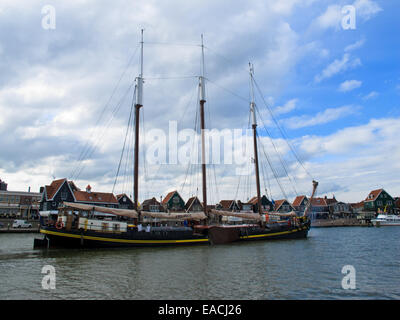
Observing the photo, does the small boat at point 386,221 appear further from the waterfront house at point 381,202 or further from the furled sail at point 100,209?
the furled sail at point 100,209

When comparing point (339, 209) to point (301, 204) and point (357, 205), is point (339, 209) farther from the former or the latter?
point (301, 204)

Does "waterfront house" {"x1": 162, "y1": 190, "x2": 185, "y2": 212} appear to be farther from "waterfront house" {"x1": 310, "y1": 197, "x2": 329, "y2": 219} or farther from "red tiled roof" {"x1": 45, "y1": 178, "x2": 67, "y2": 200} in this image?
"waterfront house" {"x1": 310, "y1": 197, "x2": 329, "y2": 219}

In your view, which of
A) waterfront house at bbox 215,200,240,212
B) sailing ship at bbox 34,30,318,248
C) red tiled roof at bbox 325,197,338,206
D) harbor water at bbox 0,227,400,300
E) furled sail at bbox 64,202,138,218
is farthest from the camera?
red tiled roof at bbox 325,197,338,206

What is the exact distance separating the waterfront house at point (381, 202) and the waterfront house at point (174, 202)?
8048 cm

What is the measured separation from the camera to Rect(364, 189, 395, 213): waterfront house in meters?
121

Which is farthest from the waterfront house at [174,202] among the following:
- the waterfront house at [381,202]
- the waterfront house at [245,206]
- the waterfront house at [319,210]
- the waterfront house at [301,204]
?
the waterfront house at [381,202]

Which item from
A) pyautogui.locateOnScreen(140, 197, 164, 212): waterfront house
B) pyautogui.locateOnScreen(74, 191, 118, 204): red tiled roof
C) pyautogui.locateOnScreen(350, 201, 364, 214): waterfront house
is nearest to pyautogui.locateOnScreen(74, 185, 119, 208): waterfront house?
pyautogui.locateOnScreen(74, 191, 118, 204): red tiled roof

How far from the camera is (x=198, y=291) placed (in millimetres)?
16375

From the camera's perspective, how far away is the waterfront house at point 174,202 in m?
101

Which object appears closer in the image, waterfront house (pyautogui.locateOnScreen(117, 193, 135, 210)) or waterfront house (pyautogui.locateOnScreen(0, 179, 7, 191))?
waterfront house (pyautogui.locateOnScreen(117, 193, 135, 210))

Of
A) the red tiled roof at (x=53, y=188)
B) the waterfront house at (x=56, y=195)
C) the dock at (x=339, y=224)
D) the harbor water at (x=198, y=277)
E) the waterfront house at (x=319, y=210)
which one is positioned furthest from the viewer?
the waterfront house at (x=319, y=210)

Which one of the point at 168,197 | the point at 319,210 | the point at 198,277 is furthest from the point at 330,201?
the point at 198,277

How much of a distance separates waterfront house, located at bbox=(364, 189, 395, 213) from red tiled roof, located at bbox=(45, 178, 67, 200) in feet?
386
